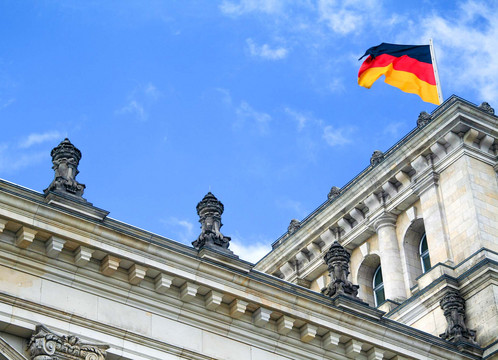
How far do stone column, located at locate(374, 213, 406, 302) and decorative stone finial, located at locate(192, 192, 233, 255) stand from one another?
11092 millimetres

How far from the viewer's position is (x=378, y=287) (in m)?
38.8

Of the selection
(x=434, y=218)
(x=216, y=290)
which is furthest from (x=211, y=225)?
(x=434, y=218)

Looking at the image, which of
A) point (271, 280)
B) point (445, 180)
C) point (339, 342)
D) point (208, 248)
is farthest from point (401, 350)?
point (445, 180)

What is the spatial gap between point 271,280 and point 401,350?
388cm

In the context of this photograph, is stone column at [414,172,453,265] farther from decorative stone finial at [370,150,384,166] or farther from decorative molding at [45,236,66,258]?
decorative molding at [45,236,66,258]

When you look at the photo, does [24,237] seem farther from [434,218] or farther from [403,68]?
[403,68]

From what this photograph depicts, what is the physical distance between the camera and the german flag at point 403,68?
37.6m

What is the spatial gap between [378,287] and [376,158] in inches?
181

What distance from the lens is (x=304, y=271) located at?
4088 centimetres

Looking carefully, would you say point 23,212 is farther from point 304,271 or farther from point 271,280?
point 304,271

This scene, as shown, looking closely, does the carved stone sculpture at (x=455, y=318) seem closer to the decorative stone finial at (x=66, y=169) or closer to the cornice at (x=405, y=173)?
the cornice at (x=405, y=173)

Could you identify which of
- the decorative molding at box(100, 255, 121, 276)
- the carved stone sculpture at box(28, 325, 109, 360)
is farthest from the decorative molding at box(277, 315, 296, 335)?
the carved stone sculpture at box(28, 325, 109, 360)

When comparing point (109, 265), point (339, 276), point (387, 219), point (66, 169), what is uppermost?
point (387, 219)

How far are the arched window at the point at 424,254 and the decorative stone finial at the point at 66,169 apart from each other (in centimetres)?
1549
